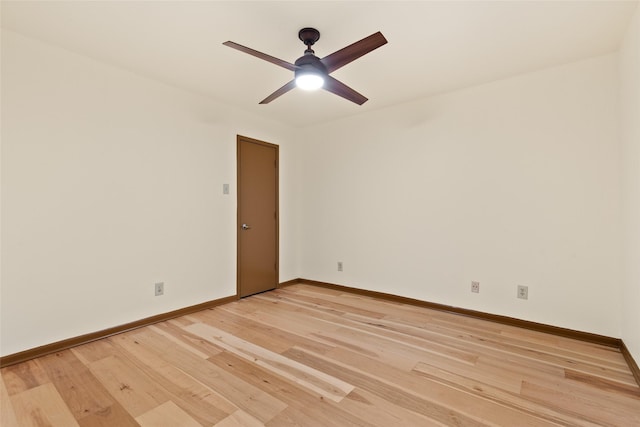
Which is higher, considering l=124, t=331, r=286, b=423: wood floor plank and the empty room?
the empty room

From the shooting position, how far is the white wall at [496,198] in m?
2.64

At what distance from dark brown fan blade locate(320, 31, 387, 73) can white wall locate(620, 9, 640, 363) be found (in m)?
1.81

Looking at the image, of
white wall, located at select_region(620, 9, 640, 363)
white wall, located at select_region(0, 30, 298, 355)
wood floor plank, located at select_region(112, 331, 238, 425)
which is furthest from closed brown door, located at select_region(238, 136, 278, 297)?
white wall, located at select_region(620, 9, 640, 363)

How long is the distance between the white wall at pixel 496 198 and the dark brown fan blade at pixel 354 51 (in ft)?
6.15

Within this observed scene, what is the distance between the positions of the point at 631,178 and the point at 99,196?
14.6 feet

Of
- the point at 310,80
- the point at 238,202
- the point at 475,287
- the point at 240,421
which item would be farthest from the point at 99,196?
the point at 475,287

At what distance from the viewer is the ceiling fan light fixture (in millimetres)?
2182

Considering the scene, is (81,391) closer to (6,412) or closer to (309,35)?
(6,412)

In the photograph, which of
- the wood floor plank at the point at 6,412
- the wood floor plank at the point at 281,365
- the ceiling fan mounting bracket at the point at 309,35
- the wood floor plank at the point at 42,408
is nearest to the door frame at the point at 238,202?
the wood floor plank at the point at 281,365

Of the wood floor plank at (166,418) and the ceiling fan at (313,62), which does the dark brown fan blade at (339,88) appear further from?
the wood floor plank at (166,418)

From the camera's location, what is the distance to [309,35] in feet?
7.22

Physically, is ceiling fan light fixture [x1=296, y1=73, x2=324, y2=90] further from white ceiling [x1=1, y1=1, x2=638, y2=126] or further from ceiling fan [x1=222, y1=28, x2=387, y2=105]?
white ceiling [x1=1, y1=1, x2=638, y2=126]

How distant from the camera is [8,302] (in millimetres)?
2254

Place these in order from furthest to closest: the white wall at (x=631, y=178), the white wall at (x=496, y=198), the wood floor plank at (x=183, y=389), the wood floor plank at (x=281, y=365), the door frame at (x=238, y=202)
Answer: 1. the door frame at (x=238, y=202)
2. the white wall at (x=496, y=198)
3. the white wall at (x=631, y=178)
4. the wood floor plank at (x=281, y=365)
5. the wood floor plank at (x=183, y=389)
